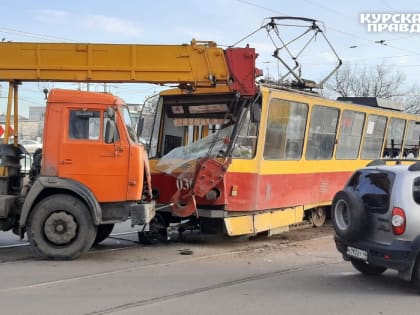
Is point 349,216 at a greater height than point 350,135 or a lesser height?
lesser

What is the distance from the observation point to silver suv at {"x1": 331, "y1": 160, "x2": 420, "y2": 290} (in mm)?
6742

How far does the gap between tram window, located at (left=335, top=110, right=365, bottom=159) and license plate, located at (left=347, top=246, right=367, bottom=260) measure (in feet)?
19.3

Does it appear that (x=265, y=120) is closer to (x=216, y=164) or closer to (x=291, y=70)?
(x=216, y=164)

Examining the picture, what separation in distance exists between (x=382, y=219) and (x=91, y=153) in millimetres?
4543

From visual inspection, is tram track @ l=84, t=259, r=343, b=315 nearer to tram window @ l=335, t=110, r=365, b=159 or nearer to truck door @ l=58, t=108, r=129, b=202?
truck door @ l=58, t=108, r=129, b=202

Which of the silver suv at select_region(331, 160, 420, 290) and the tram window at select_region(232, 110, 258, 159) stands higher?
the tram window at select_region(232, 110, 258, 159)

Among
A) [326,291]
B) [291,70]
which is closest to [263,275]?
[326,291]

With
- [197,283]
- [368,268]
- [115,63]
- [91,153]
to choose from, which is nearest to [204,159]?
[91,153]

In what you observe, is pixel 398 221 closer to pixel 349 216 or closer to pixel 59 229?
pixel 349 216

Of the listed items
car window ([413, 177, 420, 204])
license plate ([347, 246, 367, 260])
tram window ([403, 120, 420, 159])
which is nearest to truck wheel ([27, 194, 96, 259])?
license plate ([347, 246, 367, 260])

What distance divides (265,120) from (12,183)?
181 inches

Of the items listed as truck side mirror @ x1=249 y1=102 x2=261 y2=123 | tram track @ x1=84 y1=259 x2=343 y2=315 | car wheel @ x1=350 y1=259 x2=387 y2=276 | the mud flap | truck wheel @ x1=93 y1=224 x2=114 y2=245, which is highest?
truck side mirror @ x1=249 y1=102 x2=261 y2=123

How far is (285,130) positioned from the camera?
11148mm

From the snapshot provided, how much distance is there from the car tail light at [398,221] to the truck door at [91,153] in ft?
13.9
